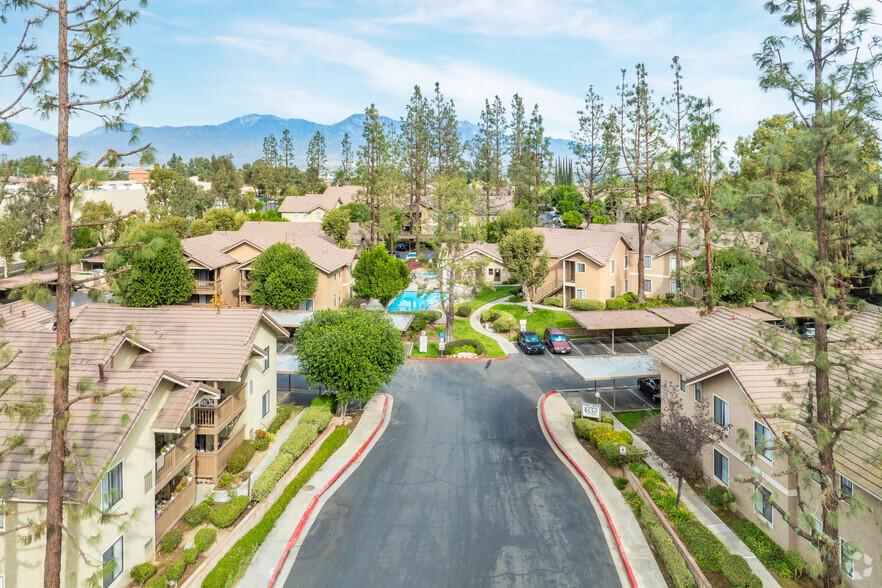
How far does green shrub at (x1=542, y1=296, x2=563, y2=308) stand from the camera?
55.8 metres

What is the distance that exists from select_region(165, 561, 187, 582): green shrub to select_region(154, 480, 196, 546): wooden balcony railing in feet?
5.76

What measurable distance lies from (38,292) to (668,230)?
5981 cm

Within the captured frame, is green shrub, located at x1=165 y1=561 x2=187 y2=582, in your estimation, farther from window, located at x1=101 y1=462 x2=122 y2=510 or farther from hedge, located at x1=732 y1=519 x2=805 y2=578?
hedge, located at x1=732 y1=519 x2=805 y2=578

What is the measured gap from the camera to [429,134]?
8762 cm

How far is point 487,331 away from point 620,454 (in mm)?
26592

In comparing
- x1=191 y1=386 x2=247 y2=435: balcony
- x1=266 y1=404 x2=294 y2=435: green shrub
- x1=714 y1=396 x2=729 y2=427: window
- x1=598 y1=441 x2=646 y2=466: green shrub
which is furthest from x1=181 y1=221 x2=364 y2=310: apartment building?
x1=714 y1=396 x2=729 y2=427: window

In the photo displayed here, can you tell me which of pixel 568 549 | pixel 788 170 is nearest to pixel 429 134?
pixel 788 170

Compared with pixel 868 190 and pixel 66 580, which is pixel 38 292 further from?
pixel 868 190

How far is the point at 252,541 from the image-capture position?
19141mm

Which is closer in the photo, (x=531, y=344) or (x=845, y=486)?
(x=845, y=486)

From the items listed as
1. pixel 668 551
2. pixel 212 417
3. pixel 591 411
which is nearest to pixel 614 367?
pixel 591 411

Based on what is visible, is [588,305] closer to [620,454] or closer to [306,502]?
[620,454]


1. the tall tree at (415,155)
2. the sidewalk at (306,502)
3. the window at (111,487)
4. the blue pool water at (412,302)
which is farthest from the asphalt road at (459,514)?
the tall tree at (415,155)

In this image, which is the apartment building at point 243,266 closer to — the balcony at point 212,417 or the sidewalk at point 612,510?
the balcony at point 212,417
